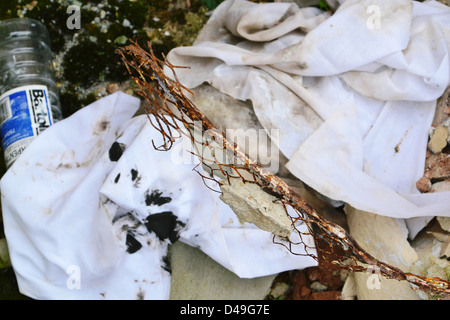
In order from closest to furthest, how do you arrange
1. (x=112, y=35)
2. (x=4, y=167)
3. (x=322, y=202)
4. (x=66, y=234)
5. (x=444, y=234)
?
(x=444, y=234) → (x=66, y=234) → (x=322, y=202) → (x=4, y=167) → (x=112, y=35)

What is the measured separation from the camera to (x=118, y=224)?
1.66 metres

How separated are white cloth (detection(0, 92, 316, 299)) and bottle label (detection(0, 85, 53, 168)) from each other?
68mm

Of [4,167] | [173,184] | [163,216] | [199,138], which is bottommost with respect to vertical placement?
[4,167]

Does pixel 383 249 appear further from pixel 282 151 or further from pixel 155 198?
pixel 155 198

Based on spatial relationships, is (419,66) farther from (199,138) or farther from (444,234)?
(199,138)

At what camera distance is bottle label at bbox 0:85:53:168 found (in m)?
1.75

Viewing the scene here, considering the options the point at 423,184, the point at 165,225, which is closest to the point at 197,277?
the point at 165,225

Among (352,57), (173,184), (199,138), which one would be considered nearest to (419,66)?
(352,57)

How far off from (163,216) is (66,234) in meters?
0.39

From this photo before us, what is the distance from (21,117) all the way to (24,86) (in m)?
0.13

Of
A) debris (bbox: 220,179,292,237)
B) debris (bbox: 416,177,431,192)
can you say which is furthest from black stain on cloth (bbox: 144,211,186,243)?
debris (bbox: 416,177,431,192)

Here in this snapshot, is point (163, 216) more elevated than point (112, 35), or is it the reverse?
point (112, 35)

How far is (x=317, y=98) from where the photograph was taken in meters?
1.67

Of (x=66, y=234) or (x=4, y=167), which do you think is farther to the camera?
(x=4, y=167)
